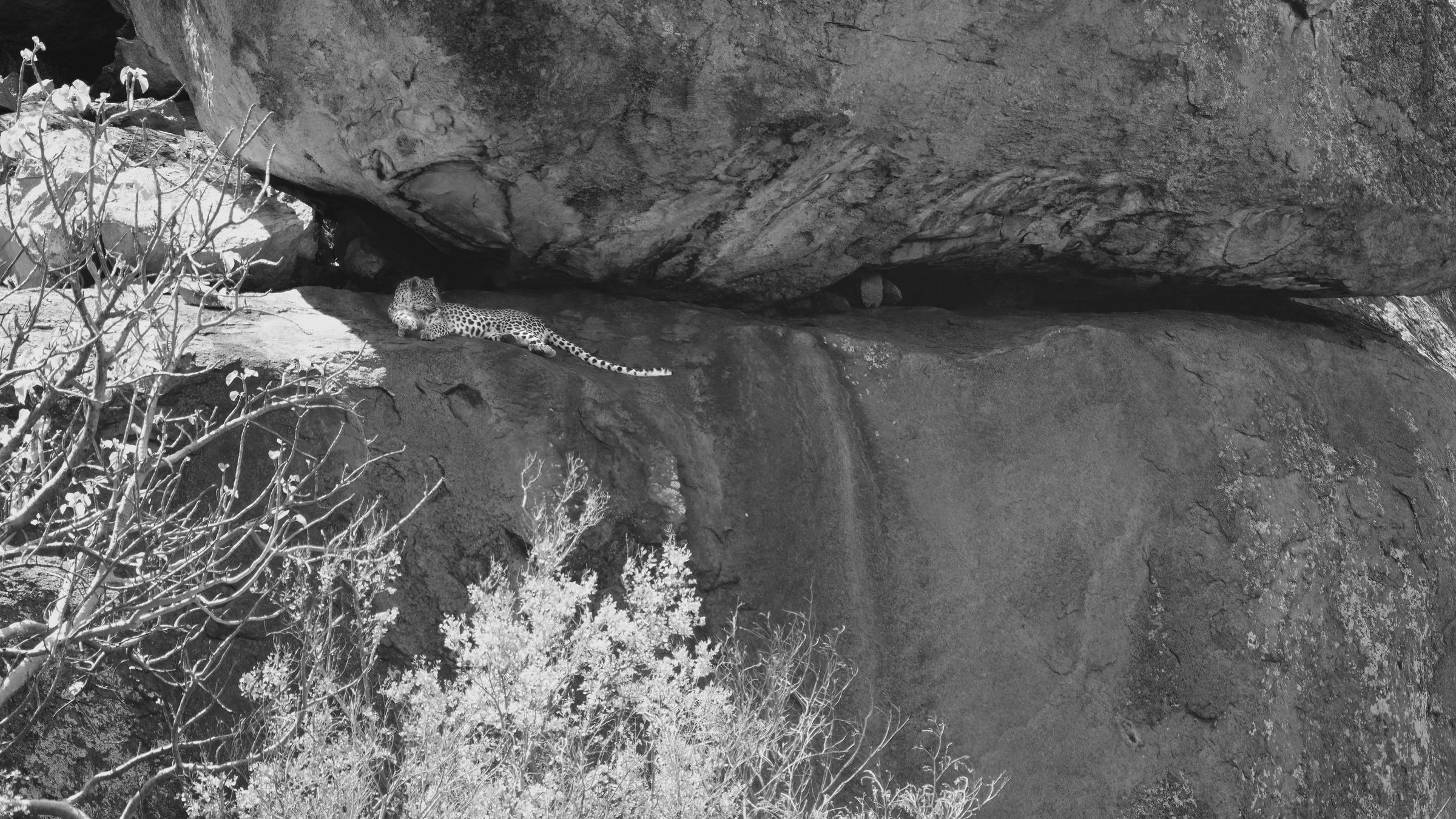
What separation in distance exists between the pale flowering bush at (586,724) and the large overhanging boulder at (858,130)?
7.09 feet

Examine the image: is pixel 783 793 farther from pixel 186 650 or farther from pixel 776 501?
pixel 186 650

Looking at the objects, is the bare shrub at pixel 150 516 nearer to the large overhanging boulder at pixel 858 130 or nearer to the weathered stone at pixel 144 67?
the large overhanging boulder at pixel 858 130

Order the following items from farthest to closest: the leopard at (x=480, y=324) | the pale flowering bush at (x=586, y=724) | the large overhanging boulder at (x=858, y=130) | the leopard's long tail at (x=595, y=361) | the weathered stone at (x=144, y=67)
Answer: the weathered stone at (x=144, y=67) → the leopard's long tail at (x=595, y=361) → the leopard at (x=480, y=324) → the large overhanging boulder at (x=858, y=130) → the pale flowering bush at (x=586, y=724)

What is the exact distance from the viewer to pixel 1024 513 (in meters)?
9.52

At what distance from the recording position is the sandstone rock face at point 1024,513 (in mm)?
8664

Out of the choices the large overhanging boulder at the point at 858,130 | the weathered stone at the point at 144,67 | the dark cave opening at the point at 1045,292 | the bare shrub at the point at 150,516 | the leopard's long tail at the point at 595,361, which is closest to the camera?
the bare shrub at the point at 150,516

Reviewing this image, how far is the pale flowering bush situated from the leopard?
1396 mm

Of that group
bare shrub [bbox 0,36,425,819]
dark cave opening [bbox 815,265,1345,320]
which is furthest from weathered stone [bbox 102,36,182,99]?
dark cave opening [bbox 815,265,1345,320]

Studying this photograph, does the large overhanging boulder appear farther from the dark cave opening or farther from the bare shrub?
the bare shrub

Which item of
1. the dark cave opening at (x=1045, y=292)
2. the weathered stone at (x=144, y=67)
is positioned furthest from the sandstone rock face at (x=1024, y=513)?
the weathered stone at (x=144, y=67)

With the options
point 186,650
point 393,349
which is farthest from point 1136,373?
point 186,650

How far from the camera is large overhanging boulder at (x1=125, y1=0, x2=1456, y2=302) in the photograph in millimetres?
8453

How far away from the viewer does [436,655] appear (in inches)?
313

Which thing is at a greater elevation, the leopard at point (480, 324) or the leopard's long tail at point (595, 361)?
the leopard at point (480, 324)
